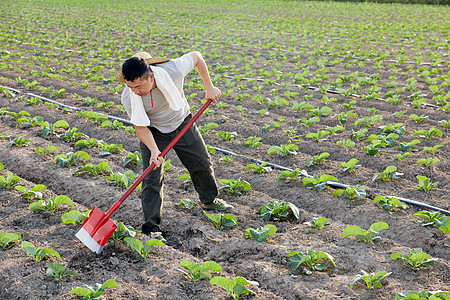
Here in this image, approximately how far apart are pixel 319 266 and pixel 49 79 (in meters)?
7.92

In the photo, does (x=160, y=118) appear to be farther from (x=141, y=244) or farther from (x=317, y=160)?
(x=317, y=160)

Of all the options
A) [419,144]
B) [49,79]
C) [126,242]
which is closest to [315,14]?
[49,79]

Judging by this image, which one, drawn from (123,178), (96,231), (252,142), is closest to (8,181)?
(123,178)

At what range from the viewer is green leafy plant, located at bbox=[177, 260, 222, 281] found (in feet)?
10.9

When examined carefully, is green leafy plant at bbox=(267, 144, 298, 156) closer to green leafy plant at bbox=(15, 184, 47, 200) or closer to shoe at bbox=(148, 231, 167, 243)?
shoe at bbox=(148, 231, 167, 243)

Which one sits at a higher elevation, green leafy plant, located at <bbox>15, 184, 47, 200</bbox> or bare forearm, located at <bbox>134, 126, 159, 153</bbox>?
bare forearm, located at <bbox>134, 126, 159, 153</bbox>

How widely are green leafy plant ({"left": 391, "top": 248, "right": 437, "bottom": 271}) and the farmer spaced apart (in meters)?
1.63

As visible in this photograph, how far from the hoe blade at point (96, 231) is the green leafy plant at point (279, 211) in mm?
1403

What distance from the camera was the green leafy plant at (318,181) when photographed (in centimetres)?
461

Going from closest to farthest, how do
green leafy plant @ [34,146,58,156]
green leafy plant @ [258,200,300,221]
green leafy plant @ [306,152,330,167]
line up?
green leafy plant @ [258,200,300,221]
green leafy plant @ [306,152,330,167]
green leafy plant @ [34,146,58,156]

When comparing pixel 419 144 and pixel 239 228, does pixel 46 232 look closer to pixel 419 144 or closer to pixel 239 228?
pixel 239 228

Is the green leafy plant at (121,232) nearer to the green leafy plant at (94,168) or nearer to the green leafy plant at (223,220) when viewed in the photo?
the green leafy plant at (223,220)

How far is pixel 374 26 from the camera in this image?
54.1 feet

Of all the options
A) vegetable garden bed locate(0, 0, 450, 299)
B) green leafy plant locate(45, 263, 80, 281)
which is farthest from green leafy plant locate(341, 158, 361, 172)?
green leafy plant locate(45, 263, 80, 281)
